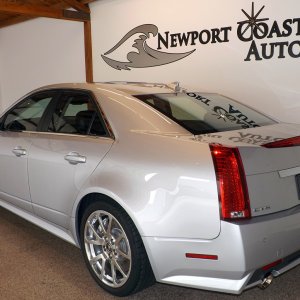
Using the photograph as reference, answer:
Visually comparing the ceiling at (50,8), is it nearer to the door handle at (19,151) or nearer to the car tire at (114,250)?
the door handle at (19,151)

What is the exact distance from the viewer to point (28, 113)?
3.67 metres

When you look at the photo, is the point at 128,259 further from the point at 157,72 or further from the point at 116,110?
the point at 157,72

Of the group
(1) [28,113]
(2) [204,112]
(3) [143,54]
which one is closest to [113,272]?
(2) [204,112]

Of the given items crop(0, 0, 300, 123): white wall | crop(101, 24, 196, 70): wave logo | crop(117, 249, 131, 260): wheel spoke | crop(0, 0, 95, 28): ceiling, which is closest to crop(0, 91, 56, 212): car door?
crop(117, 249, 131, 260): wheel spoke

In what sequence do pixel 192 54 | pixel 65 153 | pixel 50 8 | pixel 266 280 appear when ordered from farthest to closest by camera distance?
pixel 50 8 → pixel 192 54 → pixel 65 153 → pixel 266 280

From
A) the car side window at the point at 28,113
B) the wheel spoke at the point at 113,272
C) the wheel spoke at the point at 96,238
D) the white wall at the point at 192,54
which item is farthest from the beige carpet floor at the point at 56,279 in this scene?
the white wall at the point at 192,54

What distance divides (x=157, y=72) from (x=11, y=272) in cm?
472

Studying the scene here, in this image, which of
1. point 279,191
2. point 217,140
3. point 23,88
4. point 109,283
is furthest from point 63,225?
point 23,88

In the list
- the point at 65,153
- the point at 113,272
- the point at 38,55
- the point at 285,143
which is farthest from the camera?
the point at 38,55

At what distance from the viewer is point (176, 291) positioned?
2.73 m

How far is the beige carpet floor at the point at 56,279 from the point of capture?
2.67 m

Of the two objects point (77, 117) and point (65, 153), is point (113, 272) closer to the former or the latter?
point (65, 153)

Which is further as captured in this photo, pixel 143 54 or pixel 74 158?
pixel 143 54

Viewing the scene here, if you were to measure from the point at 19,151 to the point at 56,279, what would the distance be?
1101 mm
